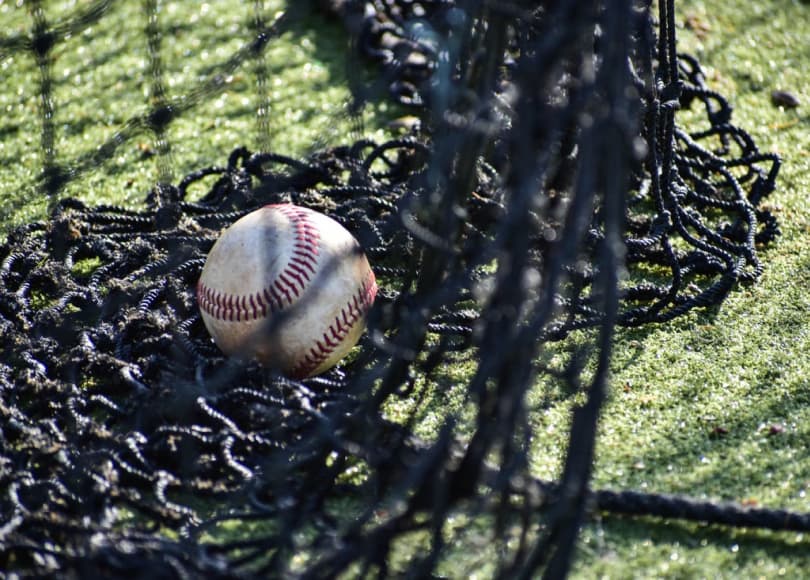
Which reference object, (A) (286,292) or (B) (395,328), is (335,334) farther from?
(B) (395,328)

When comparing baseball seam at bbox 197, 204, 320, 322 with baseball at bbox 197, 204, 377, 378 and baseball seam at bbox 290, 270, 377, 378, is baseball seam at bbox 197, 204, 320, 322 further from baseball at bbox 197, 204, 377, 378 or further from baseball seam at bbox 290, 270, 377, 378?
baseball seam at bbox 290, 270, 377, 378

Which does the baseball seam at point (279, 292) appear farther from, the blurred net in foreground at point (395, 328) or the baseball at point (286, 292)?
the blurred net in foreground at point (395, 328)

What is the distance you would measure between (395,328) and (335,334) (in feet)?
1.10

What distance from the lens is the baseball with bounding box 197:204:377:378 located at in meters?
2.46

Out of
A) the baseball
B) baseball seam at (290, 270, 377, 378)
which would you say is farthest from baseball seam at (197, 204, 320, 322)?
baseball seam at (290, 270, 377, 378)

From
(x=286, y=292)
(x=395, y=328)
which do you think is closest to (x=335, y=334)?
(x=286, y=292)

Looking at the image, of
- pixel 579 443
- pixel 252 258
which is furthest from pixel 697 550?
pixel 252 258

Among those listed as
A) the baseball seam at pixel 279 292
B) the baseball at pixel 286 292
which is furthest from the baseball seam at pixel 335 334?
the baseball seam at pixel 279 292

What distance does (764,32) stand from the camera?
513cm

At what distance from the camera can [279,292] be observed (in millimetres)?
2457

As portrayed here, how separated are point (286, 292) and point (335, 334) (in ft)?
0.56

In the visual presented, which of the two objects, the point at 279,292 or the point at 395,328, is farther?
the point at 395,328

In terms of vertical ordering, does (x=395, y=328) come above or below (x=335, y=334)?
above

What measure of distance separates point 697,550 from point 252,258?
4.05 ft
